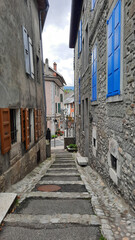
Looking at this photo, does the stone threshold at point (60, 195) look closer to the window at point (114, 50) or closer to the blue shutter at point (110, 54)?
the window at point (114, 50)

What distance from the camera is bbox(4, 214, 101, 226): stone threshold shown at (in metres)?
2.71

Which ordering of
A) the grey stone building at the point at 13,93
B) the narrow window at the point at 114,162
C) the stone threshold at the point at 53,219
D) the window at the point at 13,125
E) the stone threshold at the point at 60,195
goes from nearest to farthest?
the stone threshold at the point at 53,219 < the stone threshold at the point at 60,195 < the grey stone building at the point at 13,93 < the narrow window at the point at 114,162 < the window at the point at 13,125

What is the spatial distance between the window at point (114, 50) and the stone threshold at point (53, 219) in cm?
239

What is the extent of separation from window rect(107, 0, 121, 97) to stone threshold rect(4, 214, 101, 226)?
2.39m

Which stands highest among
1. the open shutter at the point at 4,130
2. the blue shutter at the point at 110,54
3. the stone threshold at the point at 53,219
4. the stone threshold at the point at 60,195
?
the blue shutter at the point at 110,54

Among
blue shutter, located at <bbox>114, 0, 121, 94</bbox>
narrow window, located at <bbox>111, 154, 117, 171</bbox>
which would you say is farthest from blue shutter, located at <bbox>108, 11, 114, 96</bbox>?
narrow window, located at <bbox>111, 154, 117, 171</bbox>

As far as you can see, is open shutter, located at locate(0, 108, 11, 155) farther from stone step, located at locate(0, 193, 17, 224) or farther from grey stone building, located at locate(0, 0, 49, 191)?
stone step, located at locate(0, 193, 17, 224)

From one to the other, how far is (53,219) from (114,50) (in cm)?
353

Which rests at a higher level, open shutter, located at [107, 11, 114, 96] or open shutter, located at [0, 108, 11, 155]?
open shutter, located at [107, 11, 114, 96]

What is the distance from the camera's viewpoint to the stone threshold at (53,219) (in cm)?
271

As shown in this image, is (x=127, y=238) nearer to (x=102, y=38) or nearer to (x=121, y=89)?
(x=121, y=89)

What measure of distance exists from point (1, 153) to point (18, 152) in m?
1.27

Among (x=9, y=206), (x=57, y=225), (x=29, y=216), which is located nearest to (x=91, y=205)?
(x=57, y=225)

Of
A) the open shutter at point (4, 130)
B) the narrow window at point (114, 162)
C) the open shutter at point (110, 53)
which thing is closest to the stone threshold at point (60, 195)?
the narrow window at point (114, 162)
